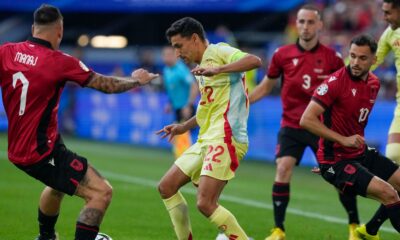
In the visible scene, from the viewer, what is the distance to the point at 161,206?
43.2ft

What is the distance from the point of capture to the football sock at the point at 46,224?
9.20 meters

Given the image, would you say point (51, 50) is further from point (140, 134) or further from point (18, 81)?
point (140, 134)

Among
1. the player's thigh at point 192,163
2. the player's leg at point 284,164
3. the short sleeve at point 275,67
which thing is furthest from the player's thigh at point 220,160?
the short sleeve at point 275,67

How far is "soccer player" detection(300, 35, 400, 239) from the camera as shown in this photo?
29.6 ft

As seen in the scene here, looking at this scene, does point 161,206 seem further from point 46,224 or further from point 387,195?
point 387,195

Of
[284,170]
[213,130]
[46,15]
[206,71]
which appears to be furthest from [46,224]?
[284,170]

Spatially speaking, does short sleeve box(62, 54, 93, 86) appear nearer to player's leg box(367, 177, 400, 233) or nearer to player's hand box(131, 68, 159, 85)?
player's hand box(131, 68, 159, 85)

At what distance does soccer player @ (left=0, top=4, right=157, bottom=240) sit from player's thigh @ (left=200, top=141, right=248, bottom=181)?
91 centimetres

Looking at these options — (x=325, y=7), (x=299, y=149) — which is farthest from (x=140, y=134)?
(x=299, y=149)

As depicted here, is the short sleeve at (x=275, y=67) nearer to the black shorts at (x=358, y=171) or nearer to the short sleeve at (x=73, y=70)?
the black shorts at (x=358, y=171)

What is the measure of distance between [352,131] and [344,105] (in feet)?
0.94


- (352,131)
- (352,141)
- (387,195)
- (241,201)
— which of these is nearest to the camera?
(352,141)

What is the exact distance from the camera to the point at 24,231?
10.5m

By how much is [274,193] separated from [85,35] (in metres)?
22.3
